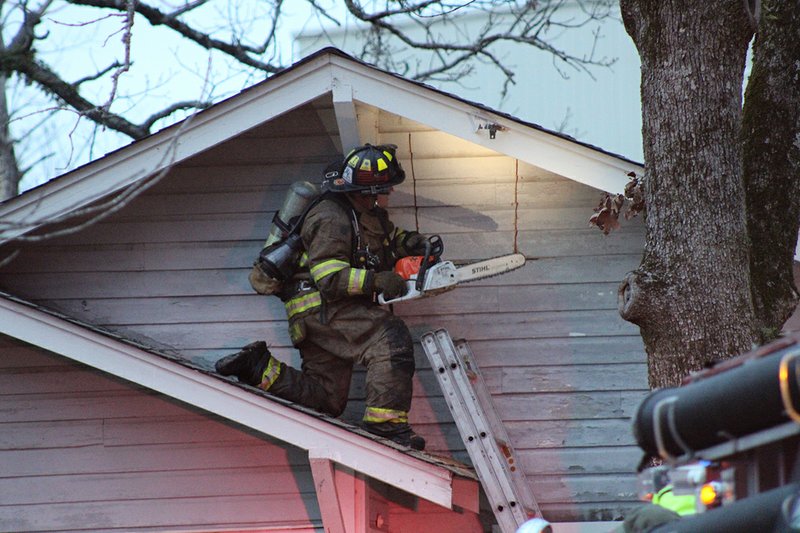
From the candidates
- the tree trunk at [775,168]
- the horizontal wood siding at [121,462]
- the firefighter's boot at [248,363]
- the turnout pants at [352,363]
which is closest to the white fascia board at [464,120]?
the tree trunk at [775,168]

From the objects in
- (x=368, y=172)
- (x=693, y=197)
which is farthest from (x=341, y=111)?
(x=693, y=197)

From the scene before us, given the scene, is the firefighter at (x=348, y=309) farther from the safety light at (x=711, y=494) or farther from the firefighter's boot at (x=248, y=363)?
the safety light at (x=711, y=494)

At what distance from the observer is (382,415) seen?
256 inches

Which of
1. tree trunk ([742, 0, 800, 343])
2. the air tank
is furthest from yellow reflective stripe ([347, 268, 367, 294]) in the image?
tree trunk ([742, 0, 800, 343])

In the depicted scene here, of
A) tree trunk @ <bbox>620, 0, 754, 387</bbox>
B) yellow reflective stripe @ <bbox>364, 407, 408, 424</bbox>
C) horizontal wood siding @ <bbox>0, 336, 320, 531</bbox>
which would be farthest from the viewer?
horizontal wood siding @ <bbox>0, 336, 320, 531</bbox>

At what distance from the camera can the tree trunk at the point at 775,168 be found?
549 centimetres

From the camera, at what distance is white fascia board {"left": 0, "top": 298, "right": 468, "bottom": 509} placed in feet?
20.1

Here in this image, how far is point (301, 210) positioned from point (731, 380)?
427 cm

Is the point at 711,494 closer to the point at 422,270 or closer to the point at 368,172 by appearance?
the point at 422,270

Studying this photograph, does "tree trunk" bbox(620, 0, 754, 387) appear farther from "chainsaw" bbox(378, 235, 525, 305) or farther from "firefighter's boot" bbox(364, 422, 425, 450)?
"firefighter's boot" bbox(364, 422, 425, 450)

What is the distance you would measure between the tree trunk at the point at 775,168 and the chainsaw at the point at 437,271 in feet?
5.03

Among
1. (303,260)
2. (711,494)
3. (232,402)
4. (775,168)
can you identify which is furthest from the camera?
(303,260)

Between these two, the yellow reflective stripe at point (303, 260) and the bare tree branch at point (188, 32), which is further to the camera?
the bare tree branch at point (188, 32)

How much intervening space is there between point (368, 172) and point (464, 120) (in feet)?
2.10
